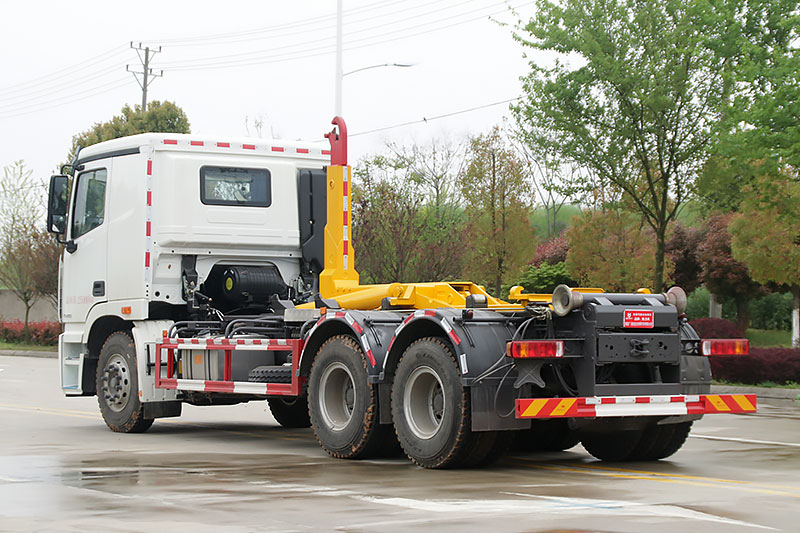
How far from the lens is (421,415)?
10.5 metres

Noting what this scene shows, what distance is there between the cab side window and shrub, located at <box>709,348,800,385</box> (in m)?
12.7

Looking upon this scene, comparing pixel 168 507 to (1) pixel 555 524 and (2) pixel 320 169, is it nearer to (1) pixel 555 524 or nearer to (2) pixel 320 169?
(1) pixel 555 524

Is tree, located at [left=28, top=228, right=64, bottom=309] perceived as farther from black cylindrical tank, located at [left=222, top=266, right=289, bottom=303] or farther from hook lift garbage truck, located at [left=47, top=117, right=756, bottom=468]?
black cylindrical tank, located at [left=222, top=266, right=289, bottom=303]

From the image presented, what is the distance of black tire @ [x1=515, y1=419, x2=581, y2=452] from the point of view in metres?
11.8

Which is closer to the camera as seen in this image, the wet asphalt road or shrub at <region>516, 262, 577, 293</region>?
the wet asphalt road

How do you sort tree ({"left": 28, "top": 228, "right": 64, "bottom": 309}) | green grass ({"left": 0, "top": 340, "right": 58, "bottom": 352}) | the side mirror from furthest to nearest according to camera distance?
green grass ({"left": 0, "top": 340, "right": 58, "bottom": 352}) → tree ({"left": 28, "top": 228, "right": 64, "bottom": 309}) → the side mirror

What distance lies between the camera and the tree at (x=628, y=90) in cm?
2416

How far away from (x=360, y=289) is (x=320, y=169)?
3.01m

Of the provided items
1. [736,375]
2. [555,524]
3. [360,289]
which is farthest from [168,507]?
[736,375]

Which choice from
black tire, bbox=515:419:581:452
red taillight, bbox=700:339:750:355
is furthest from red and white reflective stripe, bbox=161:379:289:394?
red taillight, bbox=700:339:750:355

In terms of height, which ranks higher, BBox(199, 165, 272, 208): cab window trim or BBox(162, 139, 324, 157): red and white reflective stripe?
BBox(162, 139, 324, 157): red and white reflective stripe

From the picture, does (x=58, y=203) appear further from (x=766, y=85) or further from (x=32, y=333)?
(x=32, y=333)

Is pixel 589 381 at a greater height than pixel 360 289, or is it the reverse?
pixel 360 289

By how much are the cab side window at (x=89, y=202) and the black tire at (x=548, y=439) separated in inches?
252
